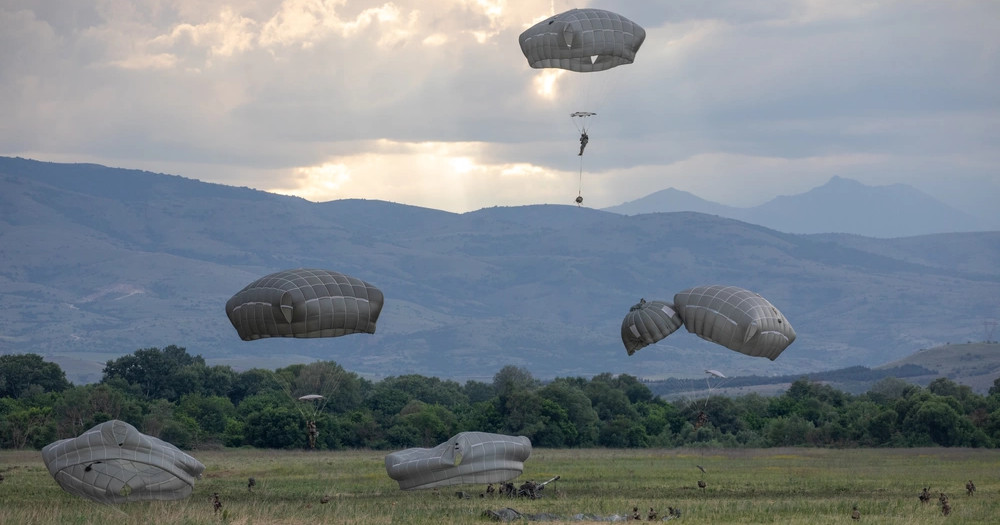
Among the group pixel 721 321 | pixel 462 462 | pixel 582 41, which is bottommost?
pixel 462 462

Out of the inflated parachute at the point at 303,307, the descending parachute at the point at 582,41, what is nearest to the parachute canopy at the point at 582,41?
the descending parachute at the point at 582,41

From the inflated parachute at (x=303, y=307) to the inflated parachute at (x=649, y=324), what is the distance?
37.4 ft

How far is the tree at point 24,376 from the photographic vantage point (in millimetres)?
132250

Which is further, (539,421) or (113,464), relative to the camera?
(539,421)

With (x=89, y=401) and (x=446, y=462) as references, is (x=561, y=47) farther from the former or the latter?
(x=89, y=401)

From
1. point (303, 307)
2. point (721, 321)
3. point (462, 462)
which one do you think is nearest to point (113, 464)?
point (303, 307)

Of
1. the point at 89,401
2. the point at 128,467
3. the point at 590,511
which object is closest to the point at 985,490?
the point at 590,511

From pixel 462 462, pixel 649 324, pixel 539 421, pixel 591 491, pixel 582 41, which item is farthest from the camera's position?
pixel 539 421

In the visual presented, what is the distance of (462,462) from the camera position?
52.8 m

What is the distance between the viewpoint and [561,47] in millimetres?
61344

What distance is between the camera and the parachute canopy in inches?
2398

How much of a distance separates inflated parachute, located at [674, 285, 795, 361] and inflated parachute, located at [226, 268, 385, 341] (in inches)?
538

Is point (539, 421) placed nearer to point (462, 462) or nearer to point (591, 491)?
point (591, 491)

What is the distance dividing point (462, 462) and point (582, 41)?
20.3 metres
